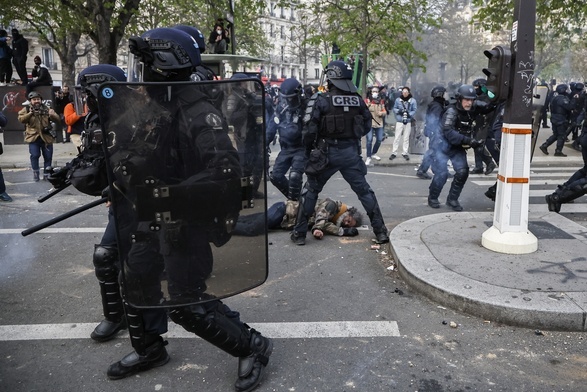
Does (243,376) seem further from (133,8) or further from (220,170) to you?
(133,8)

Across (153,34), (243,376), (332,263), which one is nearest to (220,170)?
(153,34)

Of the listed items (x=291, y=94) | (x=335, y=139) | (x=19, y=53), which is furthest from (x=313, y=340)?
(x=19, y=53)

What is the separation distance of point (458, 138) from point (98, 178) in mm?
5305

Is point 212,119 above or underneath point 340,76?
underneath

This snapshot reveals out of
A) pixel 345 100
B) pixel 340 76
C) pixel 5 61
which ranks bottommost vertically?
pixel 345 100

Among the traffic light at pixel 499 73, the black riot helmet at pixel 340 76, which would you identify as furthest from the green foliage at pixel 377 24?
the traffic light at pixel 499 73

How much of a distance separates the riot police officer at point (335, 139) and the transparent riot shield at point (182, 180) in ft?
9.54

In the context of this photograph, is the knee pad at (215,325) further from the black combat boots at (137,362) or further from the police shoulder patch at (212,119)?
the police shoulder patch at (212,119)

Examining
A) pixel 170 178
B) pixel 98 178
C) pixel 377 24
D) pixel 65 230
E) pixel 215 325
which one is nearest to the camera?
pixel 170 178

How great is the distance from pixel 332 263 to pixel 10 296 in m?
2.82

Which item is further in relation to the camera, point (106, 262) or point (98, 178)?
point (106, 262)

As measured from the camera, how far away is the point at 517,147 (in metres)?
4.46

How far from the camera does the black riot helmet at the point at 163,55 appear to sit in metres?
2.37

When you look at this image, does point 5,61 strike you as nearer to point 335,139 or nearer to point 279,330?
point 335,139
